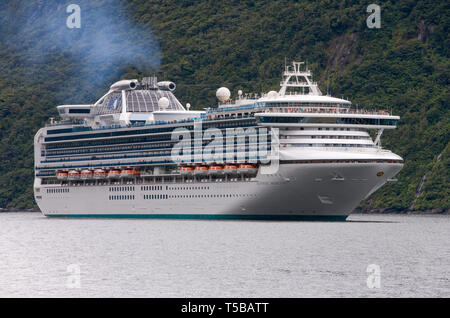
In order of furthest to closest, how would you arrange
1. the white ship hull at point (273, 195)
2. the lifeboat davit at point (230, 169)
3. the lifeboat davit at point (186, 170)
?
the lifeboat davit at point (186, 170) < the lifeboat davit at point (230, 169) < the white ship hull at point (273, 195)

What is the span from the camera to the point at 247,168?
3777 inches

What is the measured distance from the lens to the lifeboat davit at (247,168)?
3770 inches

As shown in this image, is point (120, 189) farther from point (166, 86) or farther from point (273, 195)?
point (273, 195)

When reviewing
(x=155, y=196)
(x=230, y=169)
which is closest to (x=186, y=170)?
(x=155, y=196)

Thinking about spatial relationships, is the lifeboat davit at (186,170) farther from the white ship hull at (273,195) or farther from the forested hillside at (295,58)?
the forested hillside at (295,58)

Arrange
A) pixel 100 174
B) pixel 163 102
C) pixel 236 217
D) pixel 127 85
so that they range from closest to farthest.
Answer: pixel 236 217 → pixel 100 174 → pixel 163 102 → pixel 127 85

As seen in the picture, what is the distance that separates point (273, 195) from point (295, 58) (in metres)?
73.4

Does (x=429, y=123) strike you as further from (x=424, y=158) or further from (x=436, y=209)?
(x=436, y=209)

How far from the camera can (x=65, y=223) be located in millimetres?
107250

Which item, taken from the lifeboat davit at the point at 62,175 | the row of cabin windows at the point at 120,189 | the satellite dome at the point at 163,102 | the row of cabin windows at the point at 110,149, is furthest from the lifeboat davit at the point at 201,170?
the lifeboat davit at the point at 62,175

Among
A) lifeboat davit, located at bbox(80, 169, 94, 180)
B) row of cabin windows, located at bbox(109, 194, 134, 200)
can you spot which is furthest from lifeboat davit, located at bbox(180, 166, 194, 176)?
lifeboat davit, located at bbox(80, 169, 94, 180)

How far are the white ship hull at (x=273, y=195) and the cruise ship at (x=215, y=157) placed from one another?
3.9 inches
